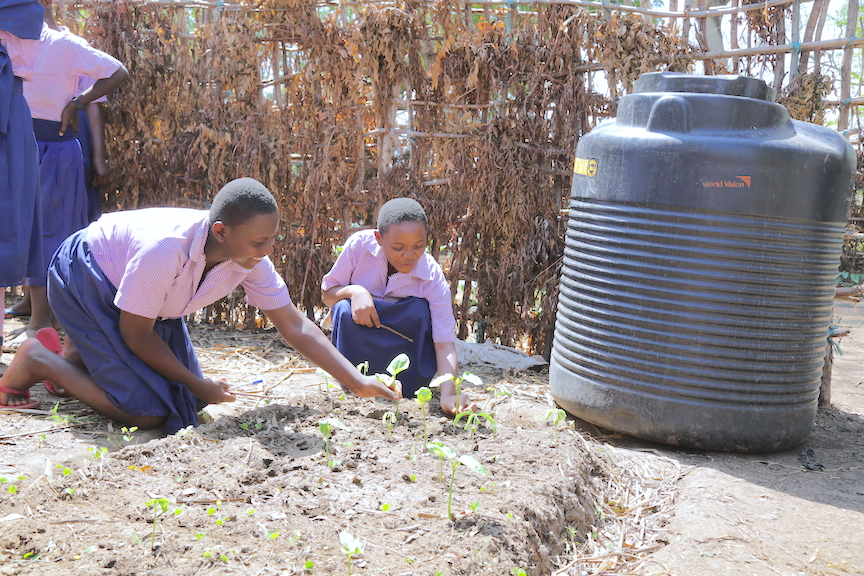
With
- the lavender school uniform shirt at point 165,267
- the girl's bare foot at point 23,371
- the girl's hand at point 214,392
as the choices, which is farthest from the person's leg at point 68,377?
the lavender school uniform shirt at point 165,267

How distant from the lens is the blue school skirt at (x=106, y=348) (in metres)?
2.91

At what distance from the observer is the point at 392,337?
352cm

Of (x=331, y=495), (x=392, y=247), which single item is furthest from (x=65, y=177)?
(x=331, y=495)

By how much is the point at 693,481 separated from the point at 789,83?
2209 millimetres

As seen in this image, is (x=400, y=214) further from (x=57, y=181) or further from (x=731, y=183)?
(x=57, y=181)

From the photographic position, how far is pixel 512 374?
423cm

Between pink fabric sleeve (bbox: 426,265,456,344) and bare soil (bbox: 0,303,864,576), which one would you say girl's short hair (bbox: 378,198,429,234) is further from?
bare soil (bbox: 0,303,864,576)

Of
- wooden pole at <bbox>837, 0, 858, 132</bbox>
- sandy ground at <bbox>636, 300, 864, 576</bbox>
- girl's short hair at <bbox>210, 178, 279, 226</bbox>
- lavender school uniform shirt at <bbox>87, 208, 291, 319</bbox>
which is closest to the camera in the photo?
sandy ground at <bbox>636, 300, 864, 576</bbox>

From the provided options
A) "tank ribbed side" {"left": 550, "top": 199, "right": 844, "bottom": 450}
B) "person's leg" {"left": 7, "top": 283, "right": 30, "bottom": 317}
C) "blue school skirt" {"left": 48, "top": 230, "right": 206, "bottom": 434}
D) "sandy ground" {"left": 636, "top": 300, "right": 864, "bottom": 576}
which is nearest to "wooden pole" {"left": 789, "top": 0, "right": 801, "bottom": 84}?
"tank ribbed side" {"left": 550, "top": 199, "right": 844, "bottom": 450}

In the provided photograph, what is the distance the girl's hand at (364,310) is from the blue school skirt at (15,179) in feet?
5.18

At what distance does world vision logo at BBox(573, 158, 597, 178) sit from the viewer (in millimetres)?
3227

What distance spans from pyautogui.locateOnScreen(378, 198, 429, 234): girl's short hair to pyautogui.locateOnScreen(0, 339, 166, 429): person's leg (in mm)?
1238

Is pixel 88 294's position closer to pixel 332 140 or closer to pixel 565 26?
pixel 332 140

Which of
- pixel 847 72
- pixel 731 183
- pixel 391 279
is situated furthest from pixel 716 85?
pixel 391 279
